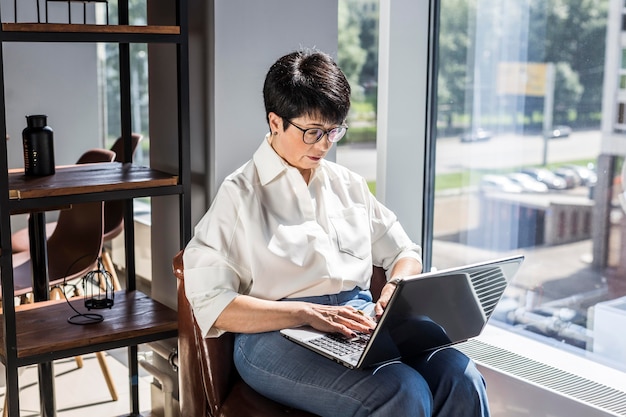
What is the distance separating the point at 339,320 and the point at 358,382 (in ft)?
0.52

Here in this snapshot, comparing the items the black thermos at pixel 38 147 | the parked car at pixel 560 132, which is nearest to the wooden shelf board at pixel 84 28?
the black thermos at pixel 38 147

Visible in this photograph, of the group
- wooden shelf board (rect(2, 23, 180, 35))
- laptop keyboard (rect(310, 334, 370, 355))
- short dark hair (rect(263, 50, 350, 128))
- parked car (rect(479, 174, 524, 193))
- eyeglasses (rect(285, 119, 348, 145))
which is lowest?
laptop keyboard (rect(310, 334, 370, 355))

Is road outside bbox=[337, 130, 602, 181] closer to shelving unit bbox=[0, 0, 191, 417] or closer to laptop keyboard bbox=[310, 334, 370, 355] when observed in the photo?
shelving unit bbox=[0, 0, 191, 417]

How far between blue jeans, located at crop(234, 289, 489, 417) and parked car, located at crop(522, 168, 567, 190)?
785 mm

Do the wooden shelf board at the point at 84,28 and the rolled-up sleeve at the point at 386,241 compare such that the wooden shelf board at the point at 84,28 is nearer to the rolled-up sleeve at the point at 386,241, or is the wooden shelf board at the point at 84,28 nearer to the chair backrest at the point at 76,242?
the rolled-up sleeve at the point at 386,241

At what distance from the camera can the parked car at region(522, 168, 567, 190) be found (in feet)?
8.20

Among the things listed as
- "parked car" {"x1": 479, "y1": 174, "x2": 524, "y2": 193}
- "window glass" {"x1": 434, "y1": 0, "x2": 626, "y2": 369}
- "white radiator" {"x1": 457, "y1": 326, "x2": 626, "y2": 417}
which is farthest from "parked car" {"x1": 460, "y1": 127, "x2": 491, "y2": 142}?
"white radiator" {"x1": 457, "y1": 326, "x2": 626, "y2": 417}

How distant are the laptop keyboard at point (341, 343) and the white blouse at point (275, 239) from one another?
0.21 meters

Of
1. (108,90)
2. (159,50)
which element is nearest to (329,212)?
(159,50)

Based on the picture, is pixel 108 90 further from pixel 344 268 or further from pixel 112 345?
pixel 344 268

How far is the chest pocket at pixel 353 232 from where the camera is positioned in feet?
6.92

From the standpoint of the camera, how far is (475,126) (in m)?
2.81

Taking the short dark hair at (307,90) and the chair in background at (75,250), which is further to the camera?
the chair in background at (75,250)

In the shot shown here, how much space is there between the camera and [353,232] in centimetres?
214
